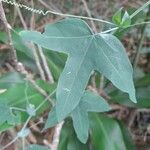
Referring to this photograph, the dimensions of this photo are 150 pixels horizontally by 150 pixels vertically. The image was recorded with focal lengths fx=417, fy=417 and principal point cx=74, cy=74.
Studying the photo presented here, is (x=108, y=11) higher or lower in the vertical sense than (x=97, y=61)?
lower

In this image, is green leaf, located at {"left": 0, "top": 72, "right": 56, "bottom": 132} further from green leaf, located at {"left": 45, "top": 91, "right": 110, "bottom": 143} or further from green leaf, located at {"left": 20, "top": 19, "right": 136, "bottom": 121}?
green leaf, located at {"left": 20, "top": 19, "right": 136, "bottom": 121}

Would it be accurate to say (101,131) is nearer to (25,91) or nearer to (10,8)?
(25,91)

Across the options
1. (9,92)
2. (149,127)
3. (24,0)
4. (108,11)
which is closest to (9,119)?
(9,92)

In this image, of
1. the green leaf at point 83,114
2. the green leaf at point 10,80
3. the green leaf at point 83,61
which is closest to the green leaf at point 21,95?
the green leaf at point 10,80

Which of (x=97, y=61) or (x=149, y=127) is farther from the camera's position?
(x=149, y=127)

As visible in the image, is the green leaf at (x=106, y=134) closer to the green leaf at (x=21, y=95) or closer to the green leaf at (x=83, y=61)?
the green leaf at (x=21, y=95)

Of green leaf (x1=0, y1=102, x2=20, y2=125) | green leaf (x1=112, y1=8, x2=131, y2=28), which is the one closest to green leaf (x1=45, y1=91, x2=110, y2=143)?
green leaf (x1=0, y1=102, x2=20, y2=125)
